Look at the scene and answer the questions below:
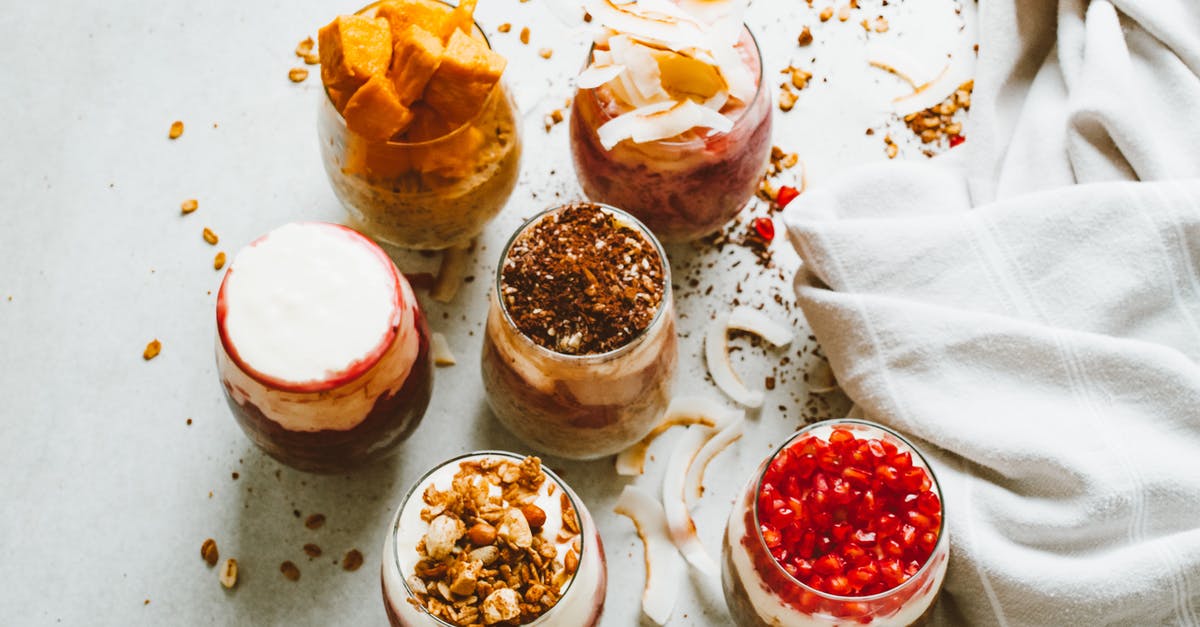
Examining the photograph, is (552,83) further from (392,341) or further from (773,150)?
(392,341)

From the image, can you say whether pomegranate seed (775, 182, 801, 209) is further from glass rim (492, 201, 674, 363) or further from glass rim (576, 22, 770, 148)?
glass rim (492, 201, 674, 363)

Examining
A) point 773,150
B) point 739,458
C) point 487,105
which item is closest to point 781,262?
point 773,150

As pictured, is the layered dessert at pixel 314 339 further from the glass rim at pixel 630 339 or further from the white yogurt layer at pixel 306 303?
the glass rim at pixel 630 339

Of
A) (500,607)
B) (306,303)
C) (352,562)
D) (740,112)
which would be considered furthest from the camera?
(352,562)

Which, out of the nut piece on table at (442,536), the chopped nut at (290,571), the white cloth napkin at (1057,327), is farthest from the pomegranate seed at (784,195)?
the chopped nut at (290,571)

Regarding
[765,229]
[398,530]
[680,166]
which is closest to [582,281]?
[680,166]

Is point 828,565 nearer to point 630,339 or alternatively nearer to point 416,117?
point 630,339

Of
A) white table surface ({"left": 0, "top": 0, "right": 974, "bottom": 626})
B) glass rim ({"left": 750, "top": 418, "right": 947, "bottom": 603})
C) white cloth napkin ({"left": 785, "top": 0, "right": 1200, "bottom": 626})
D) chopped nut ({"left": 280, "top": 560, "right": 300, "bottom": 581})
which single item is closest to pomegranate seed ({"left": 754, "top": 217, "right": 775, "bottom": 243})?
white table surface ({"left": 0, "top": 0, "right": 974, "bottom": 626})
